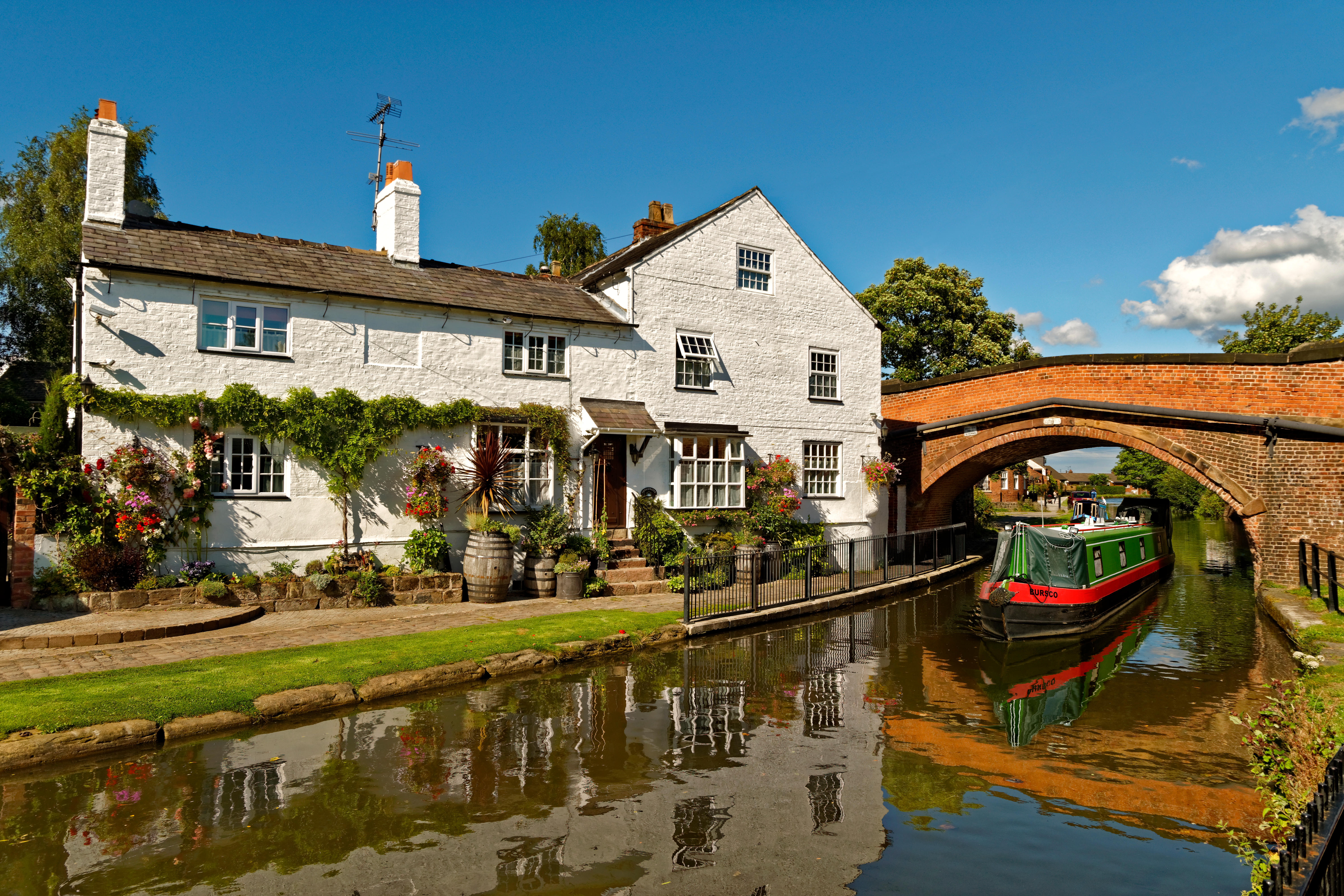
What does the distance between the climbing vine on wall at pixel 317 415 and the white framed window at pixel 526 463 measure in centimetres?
30

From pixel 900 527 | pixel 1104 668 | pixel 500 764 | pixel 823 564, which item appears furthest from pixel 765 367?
pixel 500 764

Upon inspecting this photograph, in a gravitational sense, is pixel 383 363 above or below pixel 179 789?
above

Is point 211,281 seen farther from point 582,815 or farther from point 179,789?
point 582,815

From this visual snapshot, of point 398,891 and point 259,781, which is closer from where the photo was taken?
point 398,891

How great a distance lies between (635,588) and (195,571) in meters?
7.77

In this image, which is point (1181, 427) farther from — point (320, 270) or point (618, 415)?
point (320, 270)

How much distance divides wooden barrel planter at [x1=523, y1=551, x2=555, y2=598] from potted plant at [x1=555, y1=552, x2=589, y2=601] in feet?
0.26

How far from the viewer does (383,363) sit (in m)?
15.4

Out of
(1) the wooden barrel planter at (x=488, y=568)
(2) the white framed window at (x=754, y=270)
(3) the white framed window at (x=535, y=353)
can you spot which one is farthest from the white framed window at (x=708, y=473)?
(1) the wooden barrel planter at (x=488, y=568)

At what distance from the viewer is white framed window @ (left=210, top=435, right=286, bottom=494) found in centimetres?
1368

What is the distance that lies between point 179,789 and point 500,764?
2.55 meters

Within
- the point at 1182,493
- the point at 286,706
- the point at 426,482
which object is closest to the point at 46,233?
the point at 426,482

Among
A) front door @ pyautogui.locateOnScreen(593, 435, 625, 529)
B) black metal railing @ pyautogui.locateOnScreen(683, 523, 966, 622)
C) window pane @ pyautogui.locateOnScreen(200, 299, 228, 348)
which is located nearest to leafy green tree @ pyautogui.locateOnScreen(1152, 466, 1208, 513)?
black metal railing @ pyautogui.locateOnScreen(683, 523, 966, 622)

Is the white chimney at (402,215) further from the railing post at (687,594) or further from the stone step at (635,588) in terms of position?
the railing post at (687,594)
